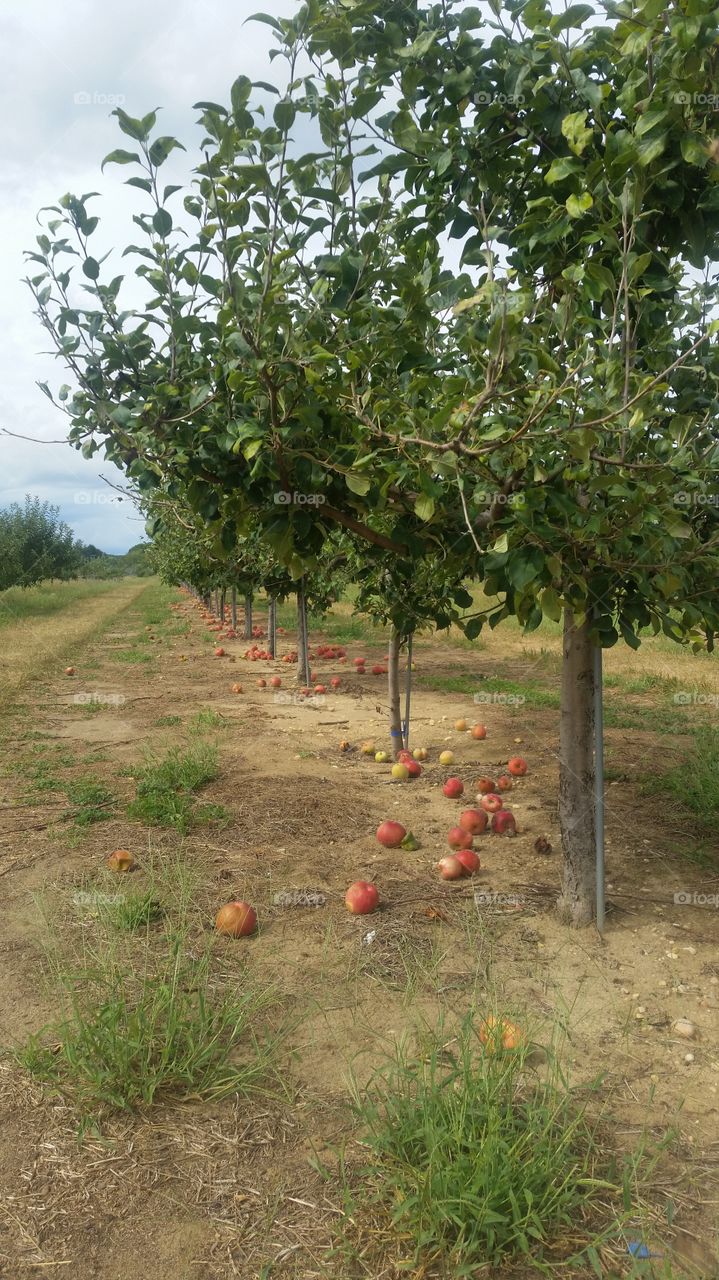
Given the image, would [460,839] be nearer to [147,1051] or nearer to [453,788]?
[453,788]

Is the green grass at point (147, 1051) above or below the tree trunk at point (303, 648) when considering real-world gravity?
below

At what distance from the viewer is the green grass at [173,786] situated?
5.48 metres

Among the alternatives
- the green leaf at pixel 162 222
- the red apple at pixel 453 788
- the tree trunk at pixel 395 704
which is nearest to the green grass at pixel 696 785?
the red apple at pixel 453 788

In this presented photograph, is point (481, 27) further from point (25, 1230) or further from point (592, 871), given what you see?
point (25, 1230)

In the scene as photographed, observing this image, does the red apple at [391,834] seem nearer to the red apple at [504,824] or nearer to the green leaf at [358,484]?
the red apple at [504,824]

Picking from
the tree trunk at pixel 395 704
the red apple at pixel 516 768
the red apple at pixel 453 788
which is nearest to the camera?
the red apple at pixel 453 788

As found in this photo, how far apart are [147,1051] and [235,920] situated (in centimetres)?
113

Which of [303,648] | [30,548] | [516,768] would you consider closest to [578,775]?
[516,768]

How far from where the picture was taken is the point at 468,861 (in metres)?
4.49

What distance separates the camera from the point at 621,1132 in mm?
2490

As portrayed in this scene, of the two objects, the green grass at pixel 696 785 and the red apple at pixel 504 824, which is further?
the green grass at pixel 696 785

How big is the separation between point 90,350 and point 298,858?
3071mm

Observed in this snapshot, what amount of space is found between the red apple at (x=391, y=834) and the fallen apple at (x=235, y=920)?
49.4 inches

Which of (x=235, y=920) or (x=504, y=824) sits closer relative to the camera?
(x=235, y=920)
